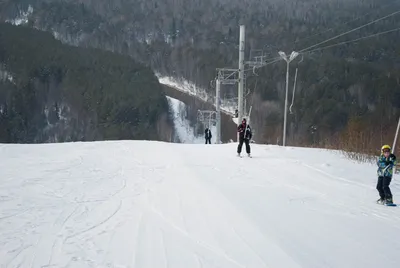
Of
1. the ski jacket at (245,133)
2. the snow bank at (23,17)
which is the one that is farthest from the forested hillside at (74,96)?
the ski jacket at (245,133)

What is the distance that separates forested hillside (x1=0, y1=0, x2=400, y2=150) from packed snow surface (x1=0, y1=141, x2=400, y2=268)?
8798mm

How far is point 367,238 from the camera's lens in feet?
19.7

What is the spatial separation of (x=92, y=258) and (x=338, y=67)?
364 feet

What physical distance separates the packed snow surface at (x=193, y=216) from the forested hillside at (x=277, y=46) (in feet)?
28.9

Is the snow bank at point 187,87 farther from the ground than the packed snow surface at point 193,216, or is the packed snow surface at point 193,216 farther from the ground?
the snow bank at point 187,87

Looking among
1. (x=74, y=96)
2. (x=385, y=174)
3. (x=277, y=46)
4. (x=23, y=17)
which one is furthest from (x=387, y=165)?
(x=23, y=17)

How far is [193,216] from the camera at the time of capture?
6.86 meters

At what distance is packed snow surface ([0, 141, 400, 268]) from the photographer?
16.9 ft

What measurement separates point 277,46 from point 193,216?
4595 inches

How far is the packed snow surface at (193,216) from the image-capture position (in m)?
5.16

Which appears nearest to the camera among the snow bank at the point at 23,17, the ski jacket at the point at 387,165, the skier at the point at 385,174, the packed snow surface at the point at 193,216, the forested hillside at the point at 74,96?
the packed snow surface at the point at 193,216

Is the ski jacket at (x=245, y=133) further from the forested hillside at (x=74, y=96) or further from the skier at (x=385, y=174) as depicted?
the forested hillside at (x=74, y=96)

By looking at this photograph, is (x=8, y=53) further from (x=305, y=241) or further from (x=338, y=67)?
(x=305, y=241)

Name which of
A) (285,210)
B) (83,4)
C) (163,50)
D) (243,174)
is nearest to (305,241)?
(285,210)
